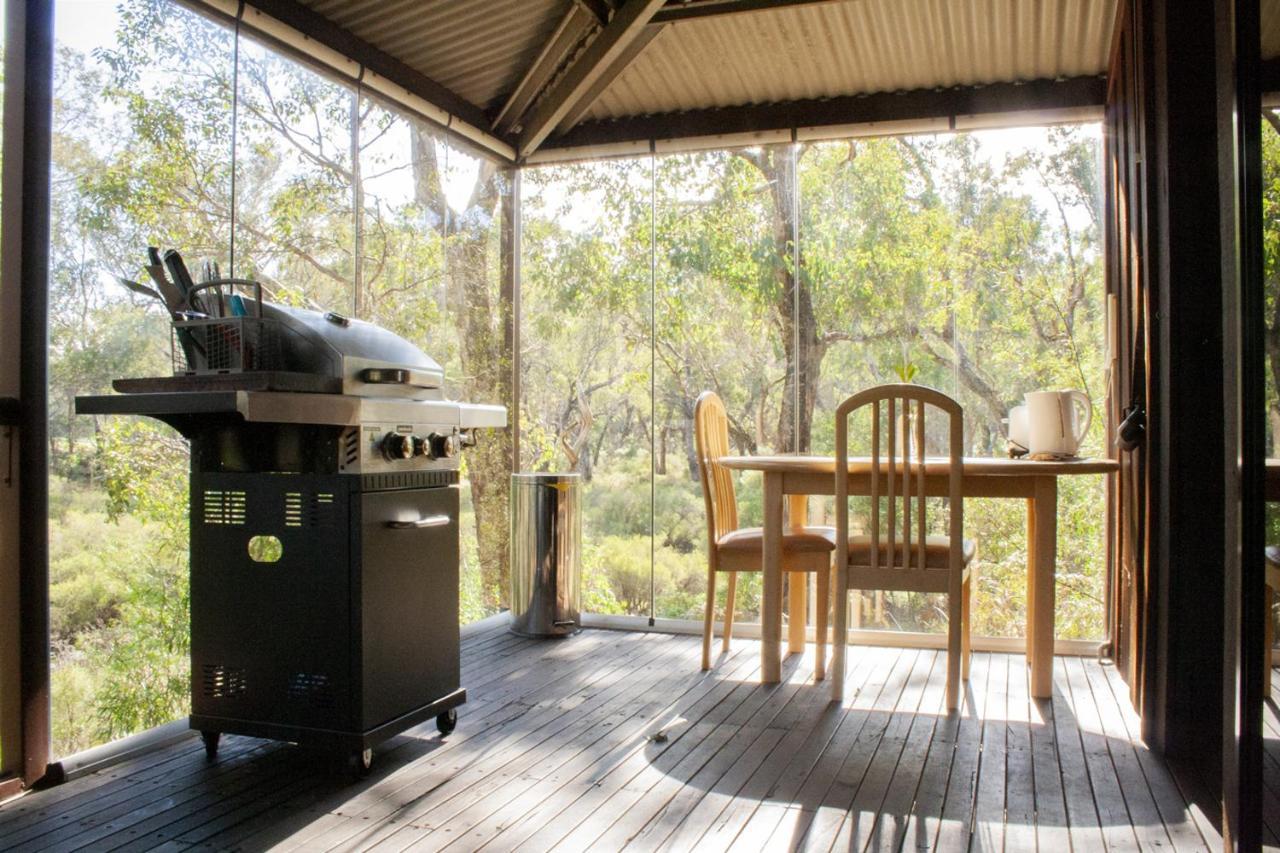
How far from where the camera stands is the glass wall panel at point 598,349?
20.4 ft

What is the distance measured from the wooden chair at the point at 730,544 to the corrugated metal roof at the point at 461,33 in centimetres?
187

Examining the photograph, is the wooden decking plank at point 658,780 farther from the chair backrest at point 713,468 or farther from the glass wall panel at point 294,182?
the glass wall panel at point 294,182

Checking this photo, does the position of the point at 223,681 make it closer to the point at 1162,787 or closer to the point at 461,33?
the point at 1162,787

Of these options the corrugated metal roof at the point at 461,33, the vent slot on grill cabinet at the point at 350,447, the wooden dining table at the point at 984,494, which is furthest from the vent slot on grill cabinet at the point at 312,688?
the corrugated metal roof at the point at 461,33

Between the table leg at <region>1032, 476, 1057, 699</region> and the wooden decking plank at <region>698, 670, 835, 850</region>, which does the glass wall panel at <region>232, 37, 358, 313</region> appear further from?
the table leg at <region>1032, 476, 1057, 699</region>

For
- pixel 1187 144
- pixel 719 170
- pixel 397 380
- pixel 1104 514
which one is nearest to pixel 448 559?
pixel 397 380

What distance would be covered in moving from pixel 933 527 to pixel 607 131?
103 inches

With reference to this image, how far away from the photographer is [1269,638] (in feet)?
6.02

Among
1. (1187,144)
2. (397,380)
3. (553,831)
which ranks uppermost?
(1187,144)

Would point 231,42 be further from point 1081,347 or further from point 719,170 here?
point 1081,347

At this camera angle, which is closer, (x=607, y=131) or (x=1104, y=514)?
(x=1104, y=514)

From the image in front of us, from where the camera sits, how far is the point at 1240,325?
1.88m

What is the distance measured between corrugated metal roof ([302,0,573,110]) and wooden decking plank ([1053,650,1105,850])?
352cm

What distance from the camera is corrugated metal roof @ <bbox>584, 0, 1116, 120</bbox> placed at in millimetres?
4055
